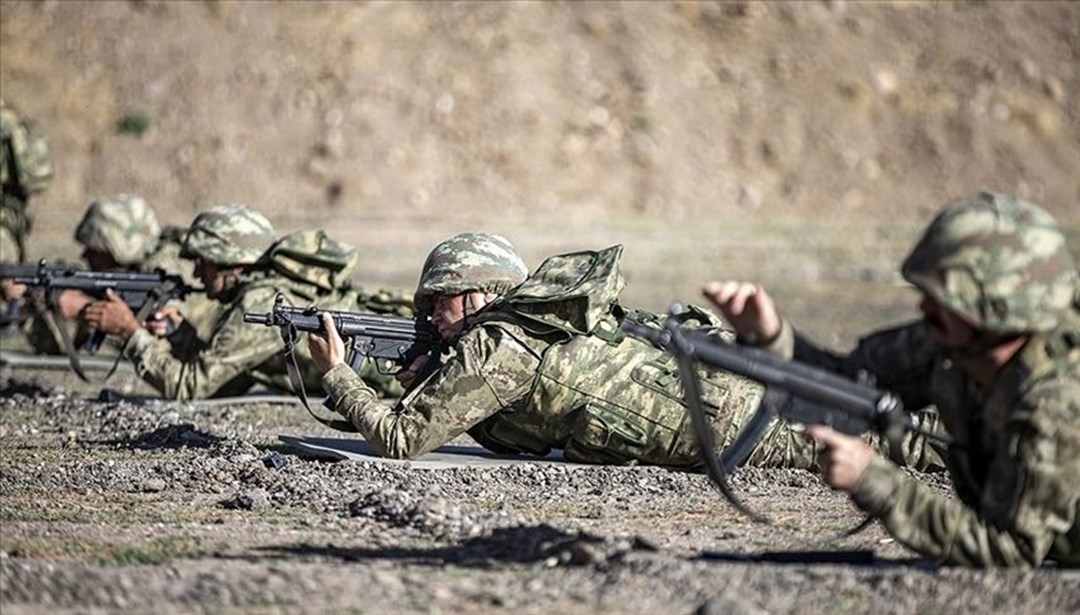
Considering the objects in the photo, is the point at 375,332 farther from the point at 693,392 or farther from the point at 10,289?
the point at 10,289

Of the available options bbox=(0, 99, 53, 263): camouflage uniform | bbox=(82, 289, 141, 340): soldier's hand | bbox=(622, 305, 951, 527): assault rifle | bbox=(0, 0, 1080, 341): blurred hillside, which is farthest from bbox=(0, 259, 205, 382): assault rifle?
bbox=(0, 0, 1080, 341): blurred hillside

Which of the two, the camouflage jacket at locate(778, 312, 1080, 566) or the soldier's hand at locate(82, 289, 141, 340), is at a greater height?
the camouflage jacket at locate(778, 312, 1080, 566)

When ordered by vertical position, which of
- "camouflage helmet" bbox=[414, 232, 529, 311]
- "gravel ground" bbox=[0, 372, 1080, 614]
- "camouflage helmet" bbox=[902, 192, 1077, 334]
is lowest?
"gravel ground" bbox=[0, 372, 1080, 614]

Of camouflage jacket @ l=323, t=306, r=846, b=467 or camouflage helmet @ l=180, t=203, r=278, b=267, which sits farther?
camouflage helmet @ l=180, t=203, r=278, b=267

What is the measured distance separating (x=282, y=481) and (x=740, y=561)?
2.64 metres

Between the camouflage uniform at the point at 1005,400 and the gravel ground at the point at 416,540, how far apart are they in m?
0.16

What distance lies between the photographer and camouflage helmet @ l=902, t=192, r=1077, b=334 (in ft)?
17.9

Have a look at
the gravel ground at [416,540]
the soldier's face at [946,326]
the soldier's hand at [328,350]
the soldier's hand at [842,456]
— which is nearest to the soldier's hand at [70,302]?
the gravel ground at [416,540]

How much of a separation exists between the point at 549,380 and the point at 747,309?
230cm

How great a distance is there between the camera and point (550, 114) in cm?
3503

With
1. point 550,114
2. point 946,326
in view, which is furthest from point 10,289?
point 550,114

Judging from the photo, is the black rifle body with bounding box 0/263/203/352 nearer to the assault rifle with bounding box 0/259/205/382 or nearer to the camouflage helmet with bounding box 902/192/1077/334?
the assault rifle with bounding box 0/259/205/382

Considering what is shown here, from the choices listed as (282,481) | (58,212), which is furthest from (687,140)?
(282,481)

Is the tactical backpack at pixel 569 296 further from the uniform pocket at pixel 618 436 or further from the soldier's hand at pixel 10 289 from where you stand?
the soldier's hand at pixel 10 289
